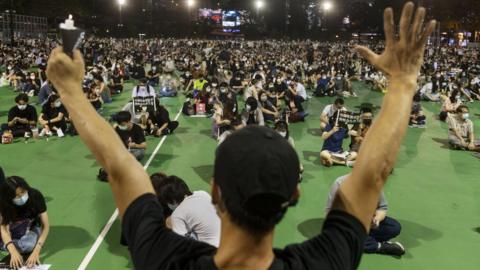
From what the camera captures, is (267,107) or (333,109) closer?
(333,109)

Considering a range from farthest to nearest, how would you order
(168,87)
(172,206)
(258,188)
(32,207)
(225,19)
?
(225,19) < (168,87) < (32,207) < (172,206) < (258,188)

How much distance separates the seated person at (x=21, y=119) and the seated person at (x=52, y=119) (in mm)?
292

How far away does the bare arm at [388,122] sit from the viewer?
148cm

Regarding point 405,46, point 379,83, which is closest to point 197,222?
point 405,46

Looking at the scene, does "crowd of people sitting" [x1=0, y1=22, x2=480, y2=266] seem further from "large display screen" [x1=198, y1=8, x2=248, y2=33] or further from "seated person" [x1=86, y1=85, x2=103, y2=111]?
"large display screen" [x1=198, y1=8, x2=248, y2=33]

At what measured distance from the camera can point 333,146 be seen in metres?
10.6

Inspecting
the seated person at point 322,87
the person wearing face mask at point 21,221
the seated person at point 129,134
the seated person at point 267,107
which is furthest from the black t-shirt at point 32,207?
the seated person at point 322,87

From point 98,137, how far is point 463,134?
1219 centimetres

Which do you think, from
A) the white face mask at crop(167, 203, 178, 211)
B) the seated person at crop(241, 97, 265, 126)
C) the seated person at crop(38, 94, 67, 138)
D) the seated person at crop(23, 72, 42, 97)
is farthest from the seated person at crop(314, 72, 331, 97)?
the white face mask at crop(167, 203, 178, 211)

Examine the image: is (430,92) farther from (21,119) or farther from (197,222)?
(197,222)

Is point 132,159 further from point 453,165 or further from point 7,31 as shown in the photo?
point 7,31

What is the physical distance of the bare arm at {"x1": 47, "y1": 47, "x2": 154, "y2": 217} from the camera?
149cm

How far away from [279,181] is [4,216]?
5.40 m

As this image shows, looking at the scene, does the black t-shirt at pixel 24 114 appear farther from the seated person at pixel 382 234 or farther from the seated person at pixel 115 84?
the seated person at pixel 382 234
